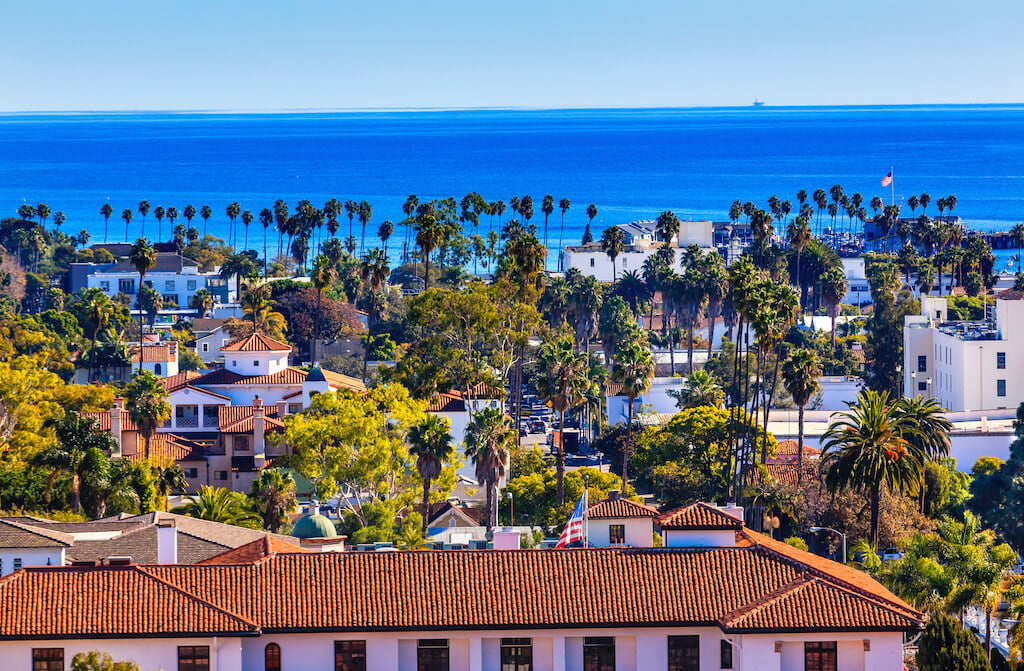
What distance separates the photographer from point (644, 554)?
152 feet

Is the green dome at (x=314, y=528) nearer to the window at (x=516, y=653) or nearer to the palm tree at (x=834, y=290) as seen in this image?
the window at (x=516, y=653)

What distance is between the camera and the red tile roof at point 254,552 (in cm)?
4790

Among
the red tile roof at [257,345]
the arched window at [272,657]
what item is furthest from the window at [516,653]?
the red tile roof at [257,345]

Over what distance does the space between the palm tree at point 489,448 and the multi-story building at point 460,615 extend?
32.2 metres

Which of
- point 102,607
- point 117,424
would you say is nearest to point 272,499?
point 117,424

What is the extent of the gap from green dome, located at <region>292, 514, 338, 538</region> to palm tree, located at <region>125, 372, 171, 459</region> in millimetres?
32238

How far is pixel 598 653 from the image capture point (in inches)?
1759

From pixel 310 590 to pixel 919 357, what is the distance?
7945cm

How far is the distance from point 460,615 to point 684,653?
5660mm

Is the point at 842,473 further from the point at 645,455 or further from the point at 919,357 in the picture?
the point at 919,357

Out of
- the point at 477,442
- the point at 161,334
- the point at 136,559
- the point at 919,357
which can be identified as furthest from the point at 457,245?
the point at 136,559

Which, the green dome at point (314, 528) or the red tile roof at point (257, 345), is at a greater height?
the red tile roof at point (257, 345)

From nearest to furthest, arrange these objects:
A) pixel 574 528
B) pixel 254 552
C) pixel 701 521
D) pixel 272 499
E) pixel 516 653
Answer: pixel 516 653
pixel 254 552
pixel 574 528
pixel 701 521
pixel 272 499

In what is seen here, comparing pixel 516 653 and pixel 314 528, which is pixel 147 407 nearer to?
pixel 314 528
